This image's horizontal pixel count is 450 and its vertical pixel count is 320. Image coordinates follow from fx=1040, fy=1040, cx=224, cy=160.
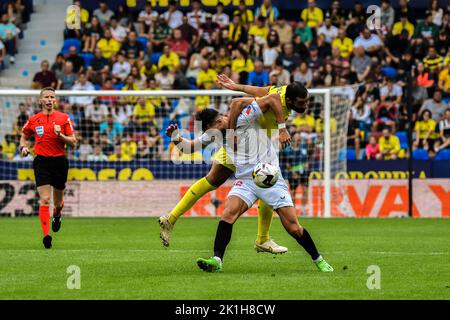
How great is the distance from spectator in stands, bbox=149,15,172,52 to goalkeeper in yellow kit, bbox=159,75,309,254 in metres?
17.1

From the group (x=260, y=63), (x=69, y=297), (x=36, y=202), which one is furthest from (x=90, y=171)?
(x=69, y=297)

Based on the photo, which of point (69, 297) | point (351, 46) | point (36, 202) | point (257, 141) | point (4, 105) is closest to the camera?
point (69, 297)

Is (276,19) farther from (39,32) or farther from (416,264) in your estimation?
(416,264)

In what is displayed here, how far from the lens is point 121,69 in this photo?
30.9m

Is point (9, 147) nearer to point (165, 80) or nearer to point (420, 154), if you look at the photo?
point (165, 80)

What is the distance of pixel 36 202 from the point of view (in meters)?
26.2

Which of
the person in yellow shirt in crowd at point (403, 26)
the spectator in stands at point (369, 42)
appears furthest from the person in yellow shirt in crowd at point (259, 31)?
the person in yellow shirt in crowd at point (403, 26)

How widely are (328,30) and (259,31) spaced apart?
209 cm

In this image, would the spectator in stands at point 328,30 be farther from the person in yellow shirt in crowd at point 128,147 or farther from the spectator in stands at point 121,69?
the person in yellow shirt in crowd at point 128,147

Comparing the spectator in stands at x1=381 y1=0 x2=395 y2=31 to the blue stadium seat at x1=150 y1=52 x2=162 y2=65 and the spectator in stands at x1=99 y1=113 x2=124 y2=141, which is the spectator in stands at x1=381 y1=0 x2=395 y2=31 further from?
the spectator in stands at x1=99 y1=113 x2=124 y2=141

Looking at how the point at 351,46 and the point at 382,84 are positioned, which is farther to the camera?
the point at 351,46

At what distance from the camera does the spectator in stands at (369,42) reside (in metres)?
30.6

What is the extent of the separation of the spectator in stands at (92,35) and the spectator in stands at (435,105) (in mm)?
10387

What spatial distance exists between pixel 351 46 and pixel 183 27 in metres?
5.17
